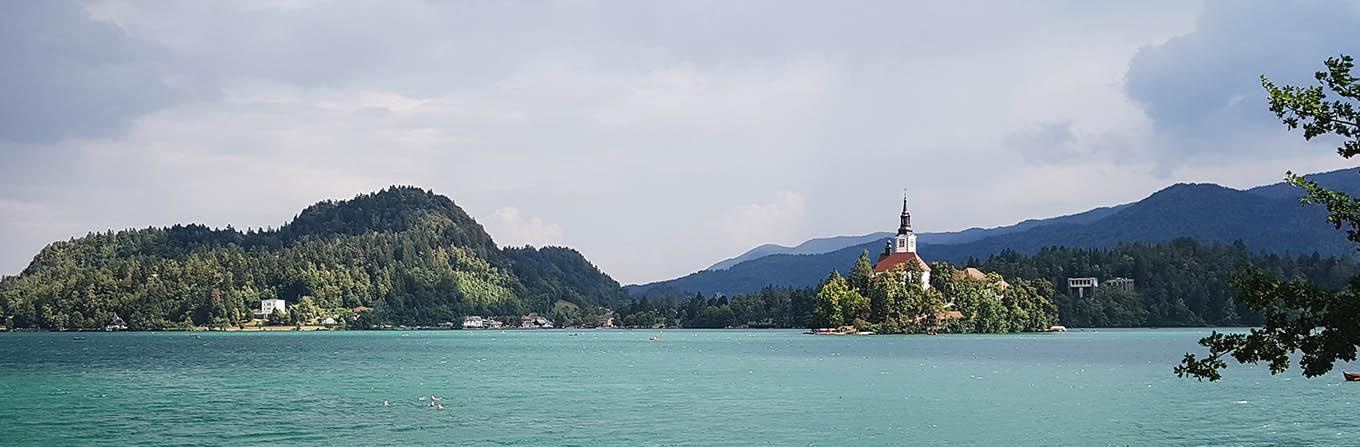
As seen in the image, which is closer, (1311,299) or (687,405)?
(1311,299)

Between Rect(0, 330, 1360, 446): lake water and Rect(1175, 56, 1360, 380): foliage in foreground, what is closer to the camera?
Rect(1175, 56, 1360, 380): foliage in foreground

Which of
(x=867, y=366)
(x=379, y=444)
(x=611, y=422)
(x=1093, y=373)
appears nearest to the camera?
(x=379, y=444)

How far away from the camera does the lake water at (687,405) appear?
4516 centimetres

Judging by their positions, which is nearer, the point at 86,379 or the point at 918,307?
the point at 86,379

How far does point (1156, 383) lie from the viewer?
2815 inches

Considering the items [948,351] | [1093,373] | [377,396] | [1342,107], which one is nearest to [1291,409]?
[1093,373]

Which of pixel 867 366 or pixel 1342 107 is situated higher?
pixel 1342 107

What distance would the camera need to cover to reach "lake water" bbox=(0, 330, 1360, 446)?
45156mm

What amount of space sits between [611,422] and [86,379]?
2038 inches

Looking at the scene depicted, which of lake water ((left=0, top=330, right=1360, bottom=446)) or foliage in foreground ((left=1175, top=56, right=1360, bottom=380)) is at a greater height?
foliage in foreground ((left=1175, top=56, right=1360, bottom=380))

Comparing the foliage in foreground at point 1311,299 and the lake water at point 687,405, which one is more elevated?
the foliage in foreground at point 1311,299

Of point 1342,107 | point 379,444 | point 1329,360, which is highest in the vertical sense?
point 1342,107

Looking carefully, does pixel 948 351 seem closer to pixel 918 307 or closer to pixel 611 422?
pixel 918 307

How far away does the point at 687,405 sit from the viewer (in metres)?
58.2
